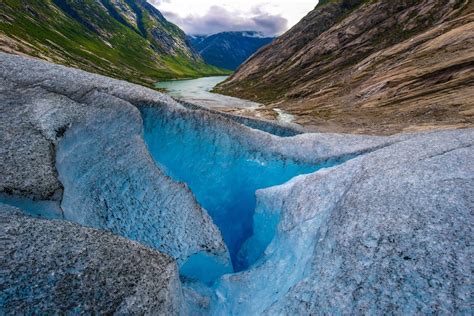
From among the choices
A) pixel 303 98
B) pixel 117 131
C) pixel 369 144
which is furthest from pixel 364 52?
pixel 117 131

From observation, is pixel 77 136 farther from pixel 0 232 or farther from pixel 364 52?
pixel 364 52

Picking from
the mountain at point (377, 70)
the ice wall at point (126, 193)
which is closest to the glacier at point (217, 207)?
the ice wall at point (126, 193)

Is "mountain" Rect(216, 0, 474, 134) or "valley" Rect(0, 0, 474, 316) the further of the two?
"mountain" Rect(216, 0, 474, 134)

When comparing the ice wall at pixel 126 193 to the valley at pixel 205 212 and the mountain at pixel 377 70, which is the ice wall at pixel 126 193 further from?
the mountain at pixel 377 70

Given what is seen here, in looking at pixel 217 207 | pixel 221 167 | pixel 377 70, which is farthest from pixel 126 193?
pixel 377 70

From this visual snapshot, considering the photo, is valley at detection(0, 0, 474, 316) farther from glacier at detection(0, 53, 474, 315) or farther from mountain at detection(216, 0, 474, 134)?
mountain at detection(216, 0, 474, 134)

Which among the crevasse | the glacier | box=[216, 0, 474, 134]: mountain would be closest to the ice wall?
the glacier
